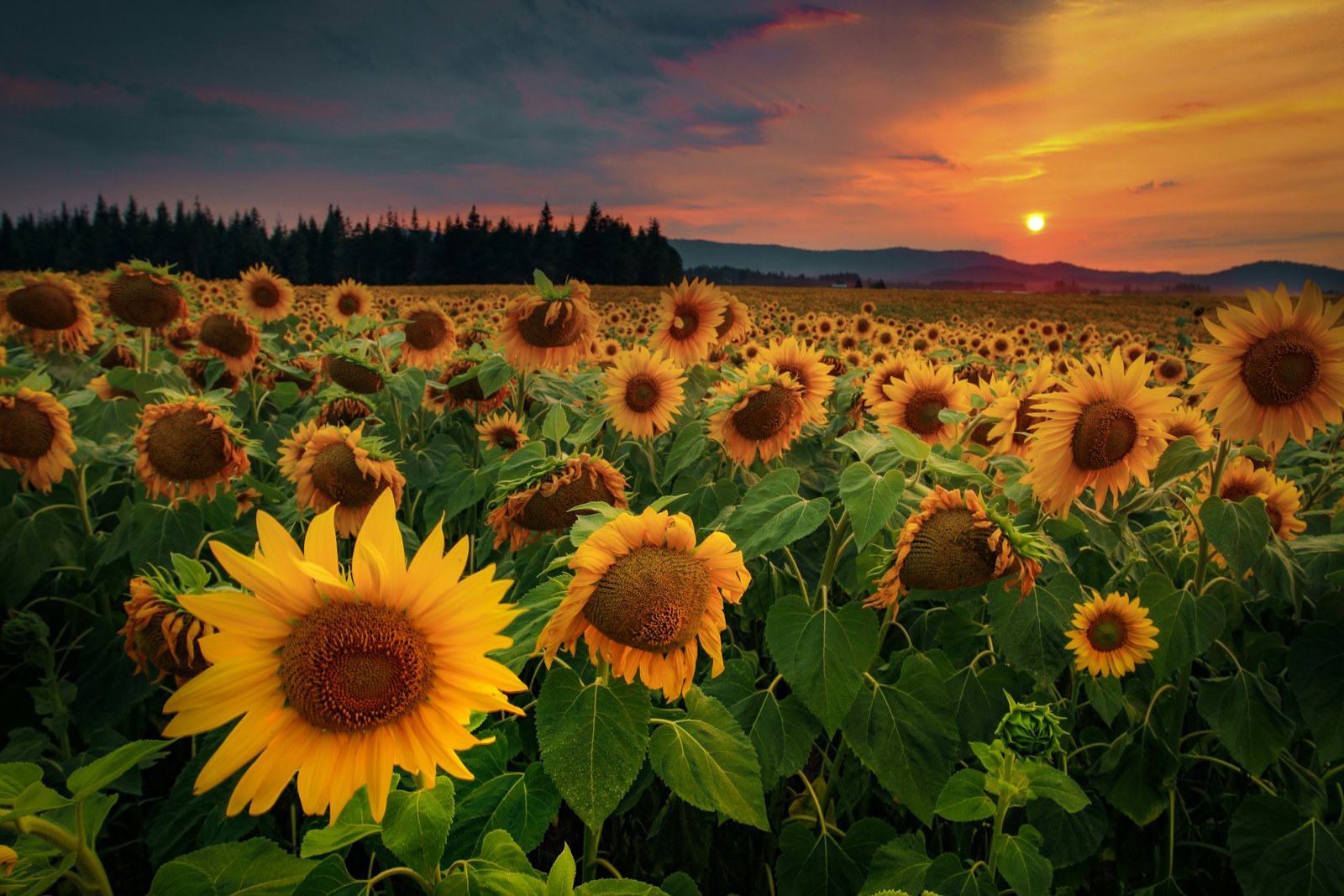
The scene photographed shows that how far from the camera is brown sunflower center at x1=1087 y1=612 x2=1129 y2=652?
249cm

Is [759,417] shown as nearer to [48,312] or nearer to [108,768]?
[108,768]

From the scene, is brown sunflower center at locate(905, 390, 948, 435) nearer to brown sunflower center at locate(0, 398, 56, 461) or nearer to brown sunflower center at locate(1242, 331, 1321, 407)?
brown sunflower center at locate(1242, 331, 1321, 407)

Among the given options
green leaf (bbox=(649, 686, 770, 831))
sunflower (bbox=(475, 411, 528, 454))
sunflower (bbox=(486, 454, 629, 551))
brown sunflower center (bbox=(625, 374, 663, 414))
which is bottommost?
green leaf (bbox=(649, 686, 770, 831))

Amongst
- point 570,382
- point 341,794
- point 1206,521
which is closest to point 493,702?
point 341,794

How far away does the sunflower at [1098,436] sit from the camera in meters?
2.52

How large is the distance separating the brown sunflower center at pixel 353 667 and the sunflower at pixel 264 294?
7.77 meters

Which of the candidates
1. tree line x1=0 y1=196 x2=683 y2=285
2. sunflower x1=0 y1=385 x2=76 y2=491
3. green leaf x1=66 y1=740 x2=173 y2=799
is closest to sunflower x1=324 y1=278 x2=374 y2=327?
sunflower x1=0 y1=385 x2=76 y2=491

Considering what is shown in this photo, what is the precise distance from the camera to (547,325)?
3918 millimetres

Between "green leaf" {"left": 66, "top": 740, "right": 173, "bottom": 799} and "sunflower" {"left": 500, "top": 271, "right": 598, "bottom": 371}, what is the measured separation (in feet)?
9.69

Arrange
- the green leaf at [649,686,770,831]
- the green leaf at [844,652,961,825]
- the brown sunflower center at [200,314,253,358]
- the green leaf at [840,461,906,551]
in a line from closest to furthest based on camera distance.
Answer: the green leaf at [649,686,770,831]
the green leaf at [840,461,906,551]
the green leaf at [844,652,961,825]
the brown sunflower center at [200,314,253,358]

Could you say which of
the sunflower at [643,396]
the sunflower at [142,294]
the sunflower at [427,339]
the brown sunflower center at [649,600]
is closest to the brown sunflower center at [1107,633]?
the brown sunflower center at [649,600]

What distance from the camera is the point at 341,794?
3.73ft

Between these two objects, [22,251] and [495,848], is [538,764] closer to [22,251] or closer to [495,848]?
[495,848]

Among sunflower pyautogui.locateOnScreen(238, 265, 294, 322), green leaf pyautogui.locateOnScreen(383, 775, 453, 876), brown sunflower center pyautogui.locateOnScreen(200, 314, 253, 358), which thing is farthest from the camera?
sunflower pyautogui.locateOnScreen(238, 265, 294, 322)
